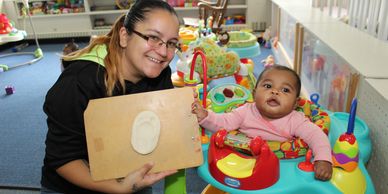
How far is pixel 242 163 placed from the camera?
107 centimetres

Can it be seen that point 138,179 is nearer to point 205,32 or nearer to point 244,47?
point 244,47

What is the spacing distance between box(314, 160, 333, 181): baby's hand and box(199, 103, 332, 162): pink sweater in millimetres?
54

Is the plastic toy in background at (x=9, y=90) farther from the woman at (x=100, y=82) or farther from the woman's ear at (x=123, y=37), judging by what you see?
the woman's ear at (x=123, y=37)

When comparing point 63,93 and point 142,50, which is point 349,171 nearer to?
point 142,50

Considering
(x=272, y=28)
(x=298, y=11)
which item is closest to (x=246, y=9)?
(x=272, y=28)

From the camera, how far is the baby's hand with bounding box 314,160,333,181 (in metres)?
1.03

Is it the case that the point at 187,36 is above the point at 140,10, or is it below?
below

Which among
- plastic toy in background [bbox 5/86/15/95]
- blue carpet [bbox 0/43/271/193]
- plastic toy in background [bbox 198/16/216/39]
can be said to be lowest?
blue carpet [bbox 0/43/271/193]

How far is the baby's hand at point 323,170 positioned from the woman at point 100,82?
0.46 metres

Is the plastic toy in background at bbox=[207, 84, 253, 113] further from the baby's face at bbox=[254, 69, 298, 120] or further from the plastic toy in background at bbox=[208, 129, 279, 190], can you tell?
the plastic toy in background at bbox=[208, 129, 279, 190]

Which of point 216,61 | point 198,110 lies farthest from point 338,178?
point 216,61

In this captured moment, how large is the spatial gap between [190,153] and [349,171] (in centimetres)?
50

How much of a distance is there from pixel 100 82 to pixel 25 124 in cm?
189

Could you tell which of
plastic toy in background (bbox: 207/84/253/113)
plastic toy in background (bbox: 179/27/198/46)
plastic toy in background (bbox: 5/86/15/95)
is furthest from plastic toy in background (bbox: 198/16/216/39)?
plastic toy in background (bbox: 5/86/15/95)
